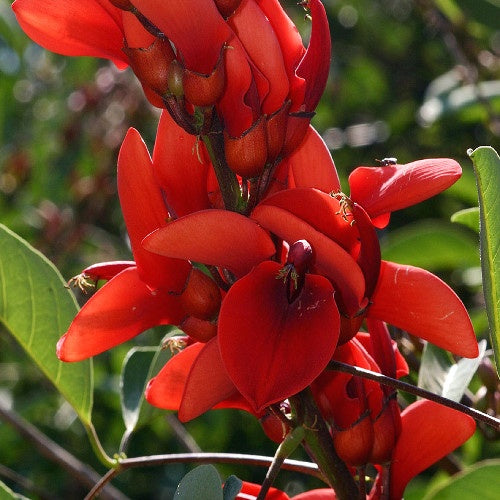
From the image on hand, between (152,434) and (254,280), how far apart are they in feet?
4.97

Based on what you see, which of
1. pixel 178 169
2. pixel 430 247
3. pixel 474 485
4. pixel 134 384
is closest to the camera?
pixel 178 169

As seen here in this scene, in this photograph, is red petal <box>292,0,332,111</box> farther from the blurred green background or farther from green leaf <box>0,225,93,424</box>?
the blurred green background

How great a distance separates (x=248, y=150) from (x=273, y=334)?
0.15 meters

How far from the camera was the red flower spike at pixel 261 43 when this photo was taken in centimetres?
81

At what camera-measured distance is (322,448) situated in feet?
2.86

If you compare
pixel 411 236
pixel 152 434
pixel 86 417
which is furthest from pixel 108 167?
pixel 86 417

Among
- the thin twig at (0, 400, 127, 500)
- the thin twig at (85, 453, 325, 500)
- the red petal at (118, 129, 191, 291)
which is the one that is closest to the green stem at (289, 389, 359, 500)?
the thin twig at (85, 453, 325, 500)

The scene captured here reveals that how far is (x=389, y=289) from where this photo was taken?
812 mm

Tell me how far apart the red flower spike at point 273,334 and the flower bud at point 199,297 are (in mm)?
49

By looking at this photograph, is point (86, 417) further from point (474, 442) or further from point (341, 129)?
point (341, 129)

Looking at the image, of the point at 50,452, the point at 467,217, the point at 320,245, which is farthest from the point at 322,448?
the point at 50,452

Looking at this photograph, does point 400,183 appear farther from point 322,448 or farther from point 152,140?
point 152,140

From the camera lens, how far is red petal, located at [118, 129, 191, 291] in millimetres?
824

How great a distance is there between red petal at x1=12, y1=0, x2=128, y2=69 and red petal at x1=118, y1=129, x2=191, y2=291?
0.09 meters
